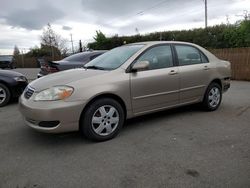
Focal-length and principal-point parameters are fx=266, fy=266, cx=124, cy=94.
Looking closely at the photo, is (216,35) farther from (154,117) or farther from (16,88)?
(16,88)

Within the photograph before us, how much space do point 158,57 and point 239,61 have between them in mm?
7772

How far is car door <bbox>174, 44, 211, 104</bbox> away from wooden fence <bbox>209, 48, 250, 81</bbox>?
639 centimetres

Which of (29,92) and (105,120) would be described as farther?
(29,92)

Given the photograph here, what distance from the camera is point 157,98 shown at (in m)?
4.62

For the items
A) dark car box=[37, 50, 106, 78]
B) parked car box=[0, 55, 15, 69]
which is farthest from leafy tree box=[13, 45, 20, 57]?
dark car box=[37, 50, 106, 78]

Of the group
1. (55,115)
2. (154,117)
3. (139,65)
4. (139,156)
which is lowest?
(139,156)

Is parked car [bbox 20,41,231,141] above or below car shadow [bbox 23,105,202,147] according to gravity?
above

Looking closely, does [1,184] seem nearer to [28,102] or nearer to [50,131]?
[50,131]

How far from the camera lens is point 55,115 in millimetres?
3623

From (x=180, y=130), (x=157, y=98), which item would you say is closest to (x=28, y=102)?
(x=157, y=98)

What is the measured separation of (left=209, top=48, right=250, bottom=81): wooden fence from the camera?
36.0ft

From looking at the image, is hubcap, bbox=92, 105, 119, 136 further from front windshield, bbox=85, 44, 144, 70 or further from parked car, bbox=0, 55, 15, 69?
parked car, bbox=0, 55, 15, 69

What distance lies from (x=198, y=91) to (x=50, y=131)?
304cm

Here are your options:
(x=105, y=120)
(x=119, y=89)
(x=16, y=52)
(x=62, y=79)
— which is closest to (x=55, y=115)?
(x=62, y=79)
